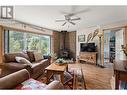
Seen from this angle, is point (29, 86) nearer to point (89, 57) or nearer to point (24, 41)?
point (24, 41)

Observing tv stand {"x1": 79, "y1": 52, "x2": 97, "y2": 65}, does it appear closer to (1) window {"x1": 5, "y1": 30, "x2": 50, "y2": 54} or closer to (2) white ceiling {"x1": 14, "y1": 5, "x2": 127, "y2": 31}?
(1) window {"x1": 5, "y1": 30, "x2": 50, "y2": 54}

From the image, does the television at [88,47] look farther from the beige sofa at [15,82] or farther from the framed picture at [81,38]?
the beige sofa at [15,82]

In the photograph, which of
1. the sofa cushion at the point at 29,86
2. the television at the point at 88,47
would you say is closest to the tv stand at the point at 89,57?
the television at the point at 88,47

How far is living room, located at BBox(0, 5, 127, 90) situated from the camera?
3.08 m

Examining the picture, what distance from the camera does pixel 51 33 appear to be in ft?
24.9

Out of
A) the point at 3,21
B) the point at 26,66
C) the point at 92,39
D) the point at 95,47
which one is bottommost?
the point at 26,66

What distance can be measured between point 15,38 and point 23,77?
4049 mm

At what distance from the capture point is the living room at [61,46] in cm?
308

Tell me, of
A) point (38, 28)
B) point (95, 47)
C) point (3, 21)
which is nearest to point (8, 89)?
point (3, 21)

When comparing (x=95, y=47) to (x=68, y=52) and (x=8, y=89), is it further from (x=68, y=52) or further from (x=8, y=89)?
(x=8, y=89)

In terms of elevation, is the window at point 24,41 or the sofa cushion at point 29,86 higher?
the window at point 24,41

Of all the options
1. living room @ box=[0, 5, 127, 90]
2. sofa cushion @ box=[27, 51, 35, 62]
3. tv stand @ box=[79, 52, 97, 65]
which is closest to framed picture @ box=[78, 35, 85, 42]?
living room @ box=[0, 5, 127, 90]

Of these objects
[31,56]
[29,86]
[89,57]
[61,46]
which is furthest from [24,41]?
[29,86]
